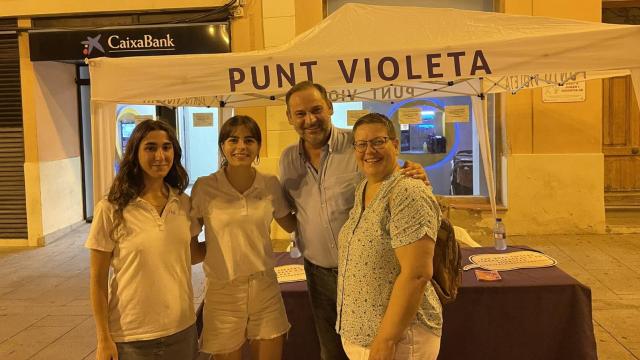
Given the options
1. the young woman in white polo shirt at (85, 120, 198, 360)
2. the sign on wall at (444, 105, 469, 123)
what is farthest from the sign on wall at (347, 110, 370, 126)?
the young woman in white polo shirt at (85, 120, 198, 360)

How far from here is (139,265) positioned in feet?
7.30

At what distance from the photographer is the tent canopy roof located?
11.5ft

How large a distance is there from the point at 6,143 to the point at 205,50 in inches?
133

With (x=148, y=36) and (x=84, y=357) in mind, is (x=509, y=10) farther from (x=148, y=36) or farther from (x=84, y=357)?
(x=84, y=357)

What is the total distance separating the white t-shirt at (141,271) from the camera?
2.22 meters

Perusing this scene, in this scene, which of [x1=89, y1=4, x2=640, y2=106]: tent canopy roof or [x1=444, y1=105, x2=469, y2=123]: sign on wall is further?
[x1=444, y1=105, x2=469, y2=123]: sign on wall

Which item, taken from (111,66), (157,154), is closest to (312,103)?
(157,154)

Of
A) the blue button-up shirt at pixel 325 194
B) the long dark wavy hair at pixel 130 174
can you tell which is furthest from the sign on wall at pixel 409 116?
the long dark wavy hair at pixel 130 174

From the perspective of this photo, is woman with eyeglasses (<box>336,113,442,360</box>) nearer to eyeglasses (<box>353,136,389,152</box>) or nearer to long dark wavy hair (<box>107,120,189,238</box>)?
eyeglasses (<box>353,136,389,152</box>)

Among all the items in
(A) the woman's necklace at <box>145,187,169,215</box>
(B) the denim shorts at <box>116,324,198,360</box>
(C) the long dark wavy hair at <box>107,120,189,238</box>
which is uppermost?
(C) the long dark wavy hair at <box>107,120,189,238</box>

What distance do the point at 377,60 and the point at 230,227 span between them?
1.66 m

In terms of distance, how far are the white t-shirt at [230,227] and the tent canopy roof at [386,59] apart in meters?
1.27

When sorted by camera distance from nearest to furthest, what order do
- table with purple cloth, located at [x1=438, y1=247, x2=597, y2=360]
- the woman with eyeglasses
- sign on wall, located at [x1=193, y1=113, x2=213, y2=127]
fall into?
the woman with eyeglasses
table with purple cloth, located at [x1=438, y1=247, x2=597, y2=360]
sign on wall, located at [x1=193, y1=113, x2=213, y2=127]

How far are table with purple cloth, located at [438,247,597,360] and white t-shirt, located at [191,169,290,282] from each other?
4.24ft
